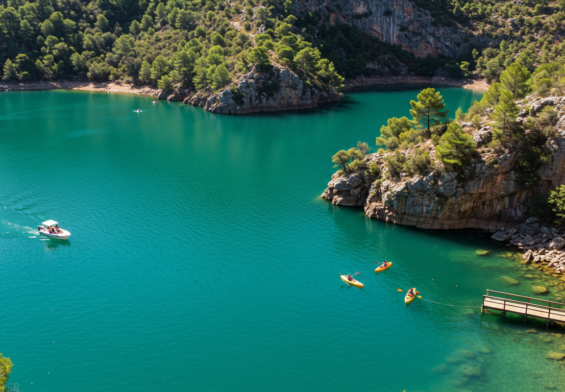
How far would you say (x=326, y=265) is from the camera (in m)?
62.5

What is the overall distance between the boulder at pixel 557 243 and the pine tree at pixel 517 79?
33.1m

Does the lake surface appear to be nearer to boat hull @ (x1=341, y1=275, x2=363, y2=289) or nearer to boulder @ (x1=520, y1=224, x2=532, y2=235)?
boat hull @ (x1=341, y1=275, x2=363, y2=289)

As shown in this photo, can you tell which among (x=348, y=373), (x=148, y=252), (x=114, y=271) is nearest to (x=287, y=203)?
(x=148, y=252)

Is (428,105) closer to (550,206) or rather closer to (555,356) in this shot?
(550,206)

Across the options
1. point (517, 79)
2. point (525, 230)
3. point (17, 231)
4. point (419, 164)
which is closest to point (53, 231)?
point (17, 231)

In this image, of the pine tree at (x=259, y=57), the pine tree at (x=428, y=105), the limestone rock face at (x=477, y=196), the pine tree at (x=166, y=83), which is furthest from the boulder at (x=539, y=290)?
the pine tree at (x=166, y=83)

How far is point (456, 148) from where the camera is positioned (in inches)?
2736

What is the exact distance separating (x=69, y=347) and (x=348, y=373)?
29586 mm

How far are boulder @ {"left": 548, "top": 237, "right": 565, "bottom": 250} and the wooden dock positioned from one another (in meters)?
13.1

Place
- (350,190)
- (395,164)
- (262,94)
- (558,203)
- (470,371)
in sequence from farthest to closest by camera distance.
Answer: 1. (262,94)
2. (350,190)
3. (395,164)
4. (558,203)
5. (470,371)

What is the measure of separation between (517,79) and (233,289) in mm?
67159

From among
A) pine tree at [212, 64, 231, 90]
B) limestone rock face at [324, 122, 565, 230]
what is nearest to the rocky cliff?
limestone rock face at [324, 122, 565, 230]

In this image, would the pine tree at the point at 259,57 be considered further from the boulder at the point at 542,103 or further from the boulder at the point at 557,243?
the boulder at the point at 557,243

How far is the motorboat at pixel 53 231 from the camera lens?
67312mm
